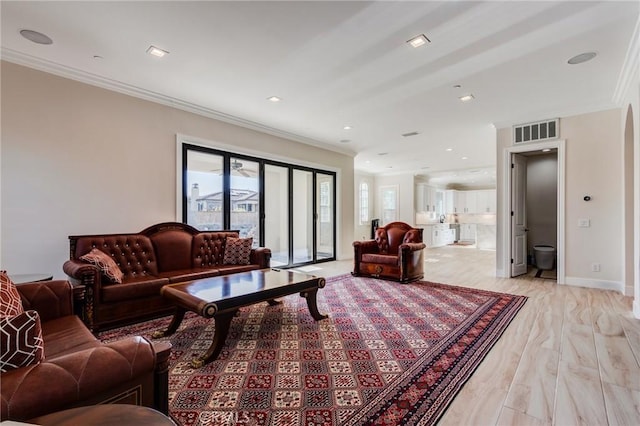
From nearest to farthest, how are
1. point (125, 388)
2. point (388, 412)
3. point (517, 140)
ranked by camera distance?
point (125, 388) < point (388, 412) < point (517, 140)

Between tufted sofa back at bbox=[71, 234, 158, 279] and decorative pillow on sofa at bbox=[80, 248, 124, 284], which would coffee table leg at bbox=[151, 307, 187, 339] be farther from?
tufted sofa back at bbox=[71, 234, 158, 279]

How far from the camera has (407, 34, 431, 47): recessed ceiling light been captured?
8.80ft

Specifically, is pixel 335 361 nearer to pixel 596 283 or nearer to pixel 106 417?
pixel 106 417

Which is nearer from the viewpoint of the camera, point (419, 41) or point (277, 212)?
point (419, 41)

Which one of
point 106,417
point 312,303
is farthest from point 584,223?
point 106,417

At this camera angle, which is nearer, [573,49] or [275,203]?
[573,49]

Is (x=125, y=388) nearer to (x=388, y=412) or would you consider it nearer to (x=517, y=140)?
(x=388, y=412)

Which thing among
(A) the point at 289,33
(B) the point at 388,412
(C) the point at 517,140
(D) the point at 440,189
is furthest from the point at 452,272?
(D) the point at 440,189

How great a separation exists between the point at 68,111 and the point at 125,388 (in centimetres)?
365

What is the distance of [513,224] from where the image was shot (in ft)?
17.4

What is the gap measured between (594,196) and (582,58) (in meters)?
2.42

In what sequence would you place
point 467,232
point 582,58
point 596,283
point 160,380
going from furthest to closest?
point 467,232
point 596,283
point 582,58
point 160,380

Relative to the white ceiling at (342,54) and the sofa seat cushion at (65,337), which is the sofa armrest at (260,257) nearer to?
the white ceiling at (342,54)

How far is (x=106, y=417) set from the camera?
0.87 metres
